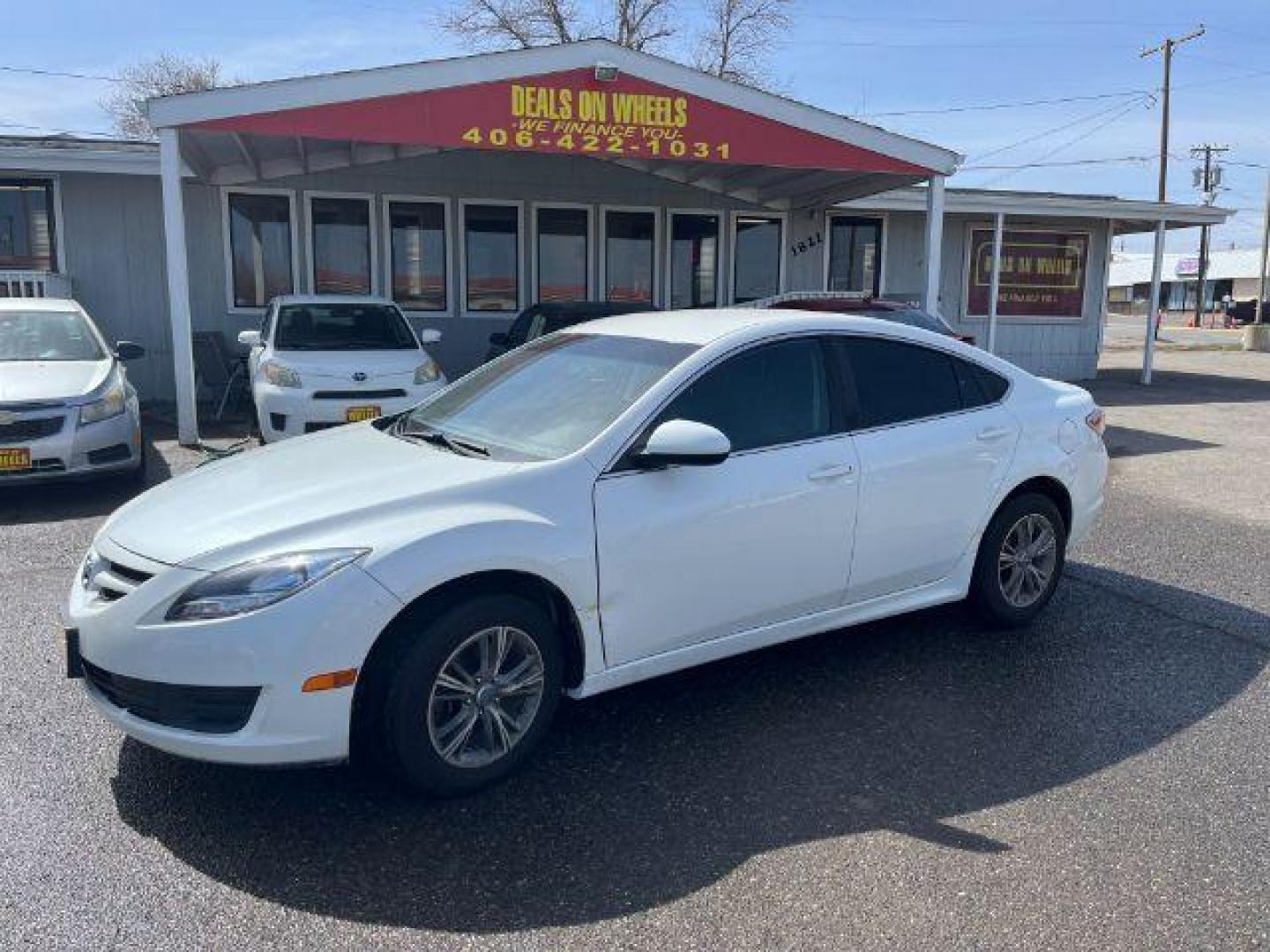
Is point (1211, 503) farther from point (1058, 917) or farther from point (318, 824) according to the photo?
point (318, 824)

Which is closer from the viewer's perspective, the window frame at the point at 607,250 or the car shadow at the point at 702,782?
the car shadow at the point at 702,782

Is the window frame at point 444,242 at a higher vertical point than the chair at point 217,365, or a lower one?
higher

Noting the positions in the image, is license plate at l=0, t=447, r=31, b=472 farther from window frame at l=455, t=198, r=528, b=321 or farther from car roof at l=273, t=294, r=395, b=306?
window frame at l=455, t=198, r=528, b=321

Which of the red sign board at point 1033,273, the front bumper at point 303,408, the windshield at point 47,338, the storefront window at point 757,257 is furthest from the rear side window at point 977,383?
the red sign board at point 1033,273

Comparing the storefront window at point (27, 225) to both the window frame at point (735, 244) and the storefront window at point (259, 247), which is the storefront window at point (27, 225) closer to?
the storefront window at point (259, 247)

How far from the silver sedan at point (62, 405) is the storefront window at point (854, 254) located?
11228 millimetres

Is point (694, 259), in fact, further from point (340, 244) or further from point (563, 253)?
point (340, 244)

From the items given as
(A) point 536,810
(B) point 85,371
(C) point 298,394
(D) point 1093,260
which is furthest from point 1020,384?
(D) point 1093,260

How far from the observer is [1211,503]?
8266mm

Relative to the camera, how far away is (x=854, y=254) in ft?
55.4

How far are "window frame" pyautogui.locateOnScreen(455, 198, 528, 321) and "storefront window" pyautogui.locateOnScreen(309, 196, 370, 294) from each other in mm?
1270

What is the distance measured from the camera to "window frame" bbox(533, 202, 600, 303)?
48.9 ft

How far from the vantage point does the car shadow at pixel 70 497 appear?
7266 millimetres

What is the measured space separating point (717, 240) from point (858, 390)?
12.1 meters
